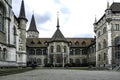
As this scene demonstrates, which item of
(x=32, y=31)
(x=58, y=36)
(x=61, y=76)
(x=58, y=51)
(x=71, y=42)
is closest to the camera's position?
(x=61, y=76)

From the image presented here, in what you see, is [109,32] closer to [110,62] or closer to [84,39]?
[110,62]

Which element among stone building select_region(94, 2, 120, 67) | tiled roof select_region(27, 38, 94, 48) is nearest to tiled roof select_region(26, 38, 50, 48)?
tiled roof select_region(27, 38, 94, 48)

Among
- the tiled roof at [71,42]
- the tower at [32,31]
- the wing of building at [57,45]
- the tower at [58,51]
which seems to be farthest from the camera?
the tower at [32,31]

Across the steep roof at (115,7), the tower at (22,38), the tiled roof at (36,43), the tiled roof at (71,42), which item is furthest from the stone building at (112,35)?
the tiled roof at (36,43)

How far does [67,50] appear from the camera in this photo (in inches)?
3167

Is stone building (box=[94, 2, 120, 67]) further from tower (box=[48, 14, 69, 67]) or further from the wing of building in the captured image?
tower (box=[48, 14, 69, 67])

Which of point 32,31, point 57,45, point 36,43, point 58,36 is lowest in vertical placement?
point 57,45

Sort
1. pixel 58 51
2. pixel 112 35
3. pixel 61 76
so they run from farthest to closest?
pixel 58 51 → pixel 112 35 → pixel 61 76

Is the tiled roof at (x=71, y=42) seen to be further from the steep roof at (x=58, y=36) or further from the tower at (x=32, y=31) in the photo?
the tower at (x=32, y=31)

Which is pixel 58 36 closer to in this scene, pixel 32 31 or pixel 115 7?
pixel 115 7

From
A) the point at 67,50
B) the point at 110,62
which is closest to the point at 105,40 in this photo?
the point at 110,62

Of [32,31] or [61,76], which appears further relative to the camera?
[32,31]

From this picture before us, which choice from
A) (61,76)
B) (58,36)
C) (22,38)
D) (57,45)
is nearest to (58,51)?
(57,45)

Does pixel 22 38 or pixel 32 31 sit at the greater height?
pixel 32 31
